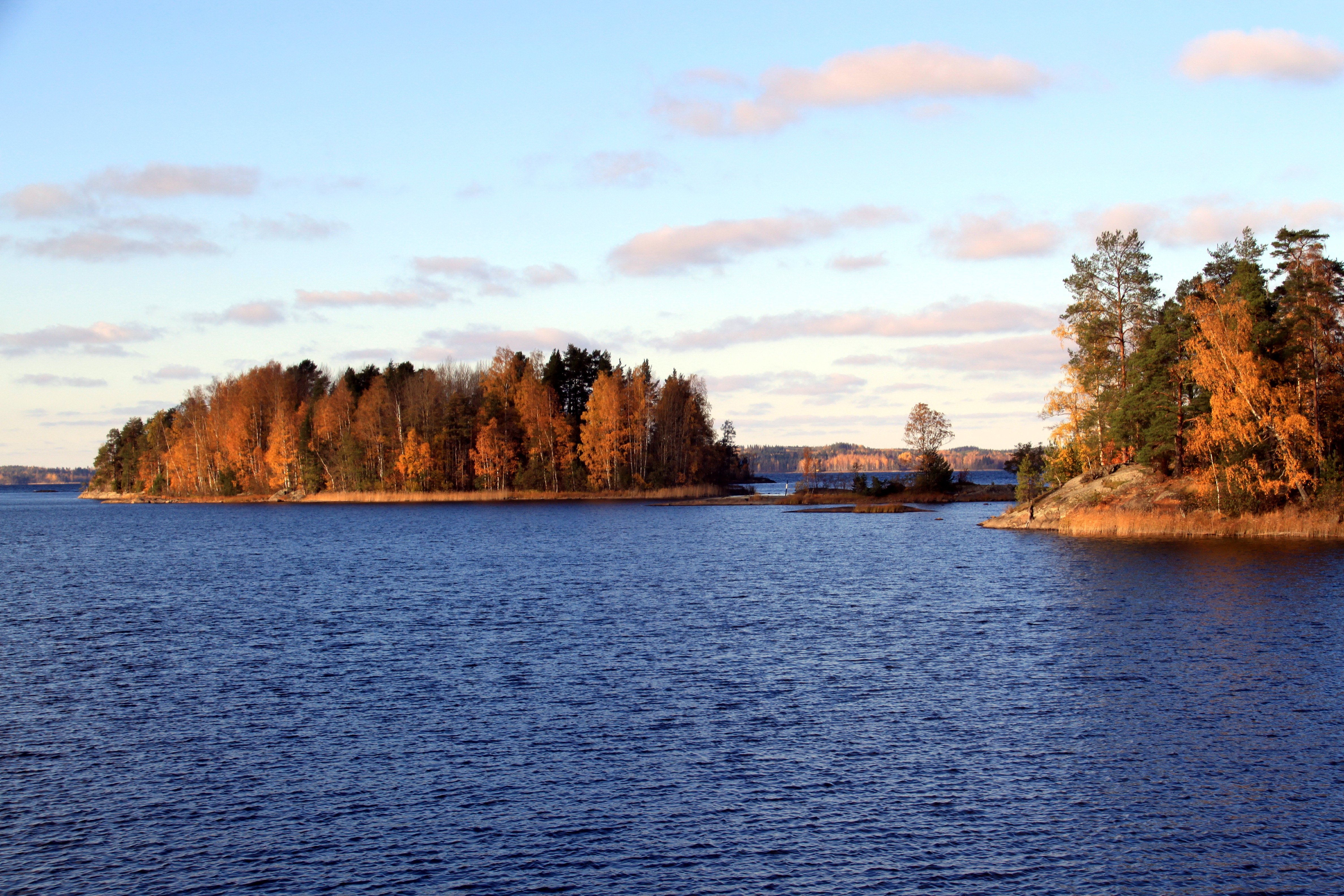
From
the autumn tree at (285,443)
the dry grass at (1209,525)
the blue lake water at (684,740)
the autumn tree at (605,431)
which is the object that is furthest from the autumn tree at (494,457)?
the blue lake water at (684,740)

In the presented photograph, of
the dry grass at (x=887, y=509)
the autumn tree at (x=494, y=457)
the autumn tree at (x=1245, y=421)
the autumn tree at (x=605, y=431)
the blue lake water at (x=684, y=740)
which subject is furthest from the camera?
the autumn tree at (x=494, y=457)

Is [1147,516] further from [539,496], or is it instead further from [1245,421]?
[539,496]

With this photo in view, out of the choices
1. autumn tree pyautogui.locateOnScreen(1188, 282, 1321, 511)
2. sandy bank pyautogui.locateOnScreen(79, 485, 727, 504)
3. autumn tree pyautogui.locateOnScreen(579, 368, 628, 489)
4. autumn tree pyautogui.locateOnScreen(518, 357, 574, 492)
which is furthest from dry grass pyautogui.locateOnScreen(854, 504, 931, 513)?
autumn tree pyautogui.locateOnScreen(1188, 282, 1321, 511)

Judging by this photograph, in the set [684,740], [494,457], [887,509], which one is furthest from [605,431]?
[684,740]

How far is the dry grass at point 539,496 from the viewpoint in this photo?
144 m

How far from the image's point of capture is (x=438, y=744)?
70.3 feet

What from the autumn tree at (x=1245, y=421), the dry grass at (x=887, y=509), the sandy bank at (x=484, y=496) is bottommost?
the dry grass at (x=887, y=509)

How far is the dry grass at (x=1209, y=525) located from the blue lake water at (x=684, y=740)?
1894cm

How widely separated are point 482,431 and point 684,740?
12293 cm

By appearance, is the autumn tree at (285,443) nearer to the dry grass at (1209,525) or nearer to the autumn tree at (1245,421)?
the dry grass at (1209,525)

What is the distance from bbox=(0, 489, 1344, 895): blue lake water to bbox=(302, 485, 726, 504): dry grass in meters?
95.4

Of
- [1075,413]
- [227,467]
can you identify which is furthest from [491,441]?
[1075,413]

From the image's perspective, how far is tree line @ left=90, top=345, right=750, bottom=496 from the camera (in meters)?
142

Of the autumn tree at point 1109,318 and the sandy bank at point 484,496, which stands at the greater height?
the autumn tree at point 1109,318
